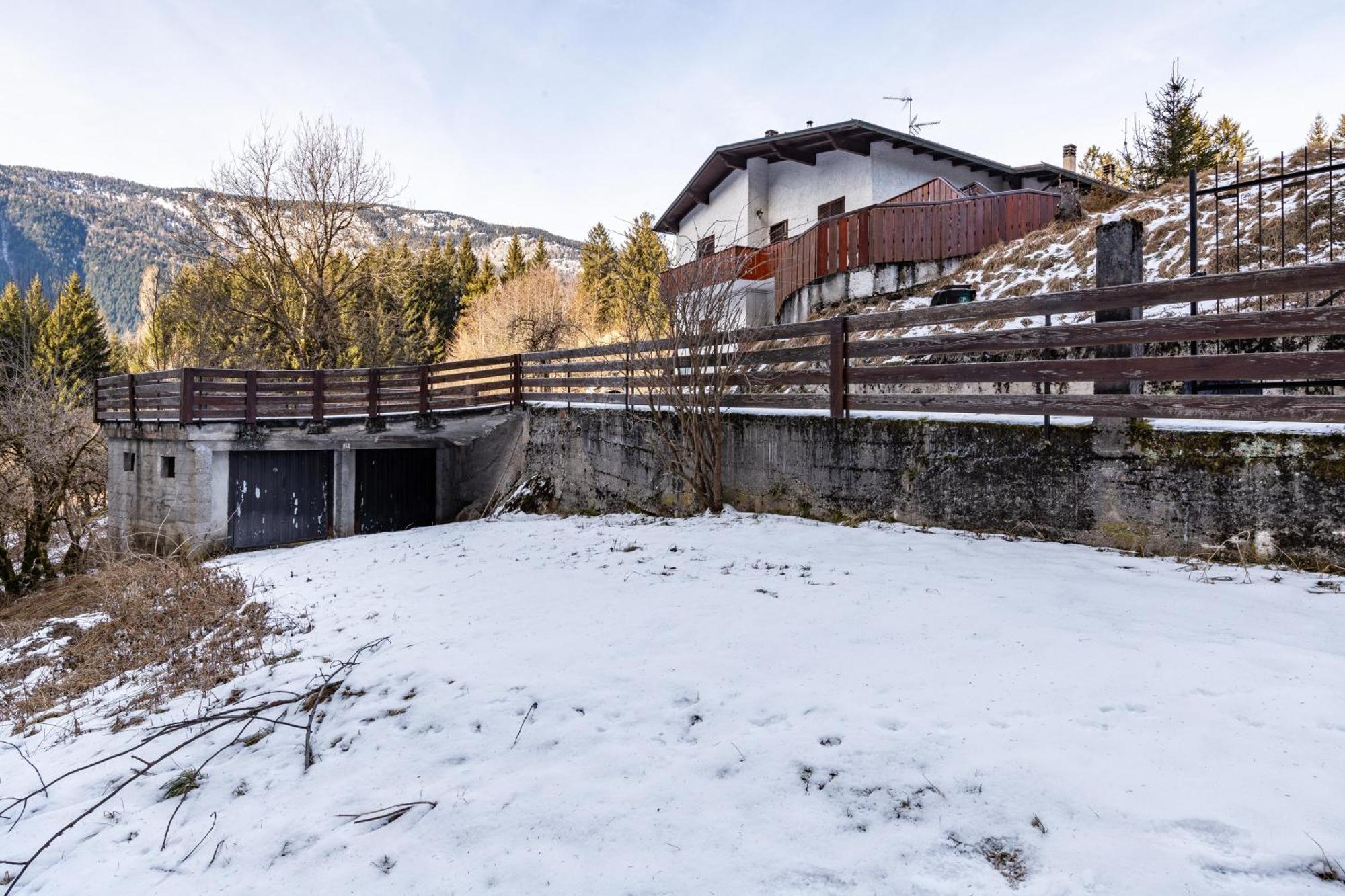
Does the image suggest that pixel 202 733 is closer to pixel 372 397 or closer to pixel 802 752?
pixel 802 752

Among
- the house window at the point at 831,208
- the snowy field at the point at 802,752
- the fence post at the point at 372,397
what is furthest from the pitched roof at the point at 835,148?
the snowy field at the point at 802,752

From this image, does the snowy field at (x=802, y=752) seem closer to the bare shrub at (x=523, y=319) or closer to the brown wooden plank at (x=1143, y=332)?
the brown wooden plank at (x=1143, y=332)

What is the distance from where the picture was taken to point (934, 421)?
242 inches

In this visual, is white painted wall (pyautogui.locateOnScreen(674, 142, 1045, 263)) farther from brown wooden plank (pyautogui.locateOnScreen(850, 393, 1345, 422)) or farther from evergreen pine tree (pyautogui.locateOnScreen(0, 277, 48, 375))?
evergreen pine tree (pyautogui.locateOnScreen(0, 277, 48, 375))

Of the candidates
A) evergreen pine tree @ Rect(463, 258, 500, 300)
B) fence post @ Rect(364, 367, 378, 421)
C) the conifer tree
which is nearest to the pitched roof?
fence post @ Rect(364, 367, 378, 421)

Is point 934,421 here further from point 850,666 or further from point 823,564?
point 850,666

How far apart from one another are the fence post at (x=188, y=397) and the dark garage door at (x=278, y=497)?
1104 mm

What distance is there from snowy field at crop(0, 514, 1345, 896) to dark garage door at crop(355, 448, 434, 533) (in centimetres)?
1158

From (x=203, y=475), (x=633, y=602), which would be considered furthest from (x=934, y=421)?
(x=203, y=475)

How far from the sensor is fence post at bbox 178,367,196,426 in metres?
13.0

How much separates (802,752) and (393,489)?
615 inches

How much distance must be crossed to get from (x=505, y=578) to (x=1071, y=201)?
48.2ft

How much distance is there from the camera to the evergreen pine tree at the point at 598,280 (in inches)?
1459

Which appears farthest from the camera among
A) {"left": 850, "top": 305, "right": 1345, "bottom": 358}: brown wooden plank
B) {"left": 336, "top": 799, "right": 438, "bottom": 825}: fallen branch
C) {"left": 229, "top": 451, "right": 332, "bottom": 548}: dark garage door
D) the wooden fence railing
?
{"left": 229, "top": 451, "right": 332, "bottom": 548}: dark garage door
